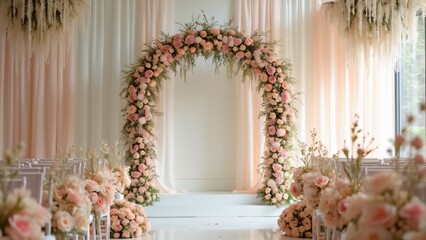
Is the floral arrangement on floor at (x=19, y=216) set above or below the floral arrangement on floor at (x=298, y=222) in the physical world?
above

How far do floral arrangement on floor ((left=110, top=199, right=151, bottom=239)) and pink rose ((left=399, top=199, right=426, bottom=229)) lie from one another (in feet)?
20.7

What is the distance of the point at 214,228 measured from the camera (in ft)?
32.6

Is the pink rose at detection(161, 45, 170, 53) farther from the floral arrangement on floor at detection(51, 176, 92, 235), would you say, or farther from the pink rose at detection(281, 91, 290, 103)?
the floral arrangement on floor at detection(51, 176, 92, 235)

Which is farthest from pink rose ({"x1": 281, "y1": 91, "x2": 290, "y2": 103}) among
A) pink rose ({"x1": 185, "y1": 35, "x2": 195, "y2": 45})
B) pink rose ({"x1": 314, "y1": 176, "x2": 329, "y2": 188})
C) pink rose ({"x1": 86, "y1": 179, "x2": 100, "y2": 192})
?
pink rose ({"x1": 86, "y1": 179, "x2": 100, "y2": 192})

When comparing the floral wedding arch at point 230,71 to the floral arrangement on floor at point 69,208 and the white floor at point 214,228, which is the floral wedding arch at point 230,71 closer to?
the white floor at point 214,228

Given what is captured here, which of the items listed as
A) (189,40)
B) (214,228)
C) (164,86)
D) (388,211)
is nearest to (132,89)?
(189,40)

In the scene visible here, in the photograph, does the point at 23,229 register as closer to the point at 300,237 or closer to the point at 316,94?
the point at 300,237

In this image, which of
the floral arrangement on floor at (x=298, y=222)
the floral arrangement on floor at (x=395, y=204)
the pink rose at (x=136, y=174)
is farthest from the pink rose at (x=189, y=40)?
the floral arrangement on floor at (x=395, y=204)

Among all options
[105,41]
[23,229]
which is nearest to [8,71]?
[105,41]

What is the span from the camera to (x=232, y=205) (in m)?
11.5

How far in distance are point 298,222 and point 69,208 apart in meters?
4.75

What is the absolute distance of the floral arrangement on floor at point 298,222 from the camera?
9.04 m

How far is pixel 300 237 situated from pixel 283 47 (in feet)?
14.4

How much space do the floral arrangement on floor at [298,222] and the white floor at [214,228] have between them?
144 millimetres
